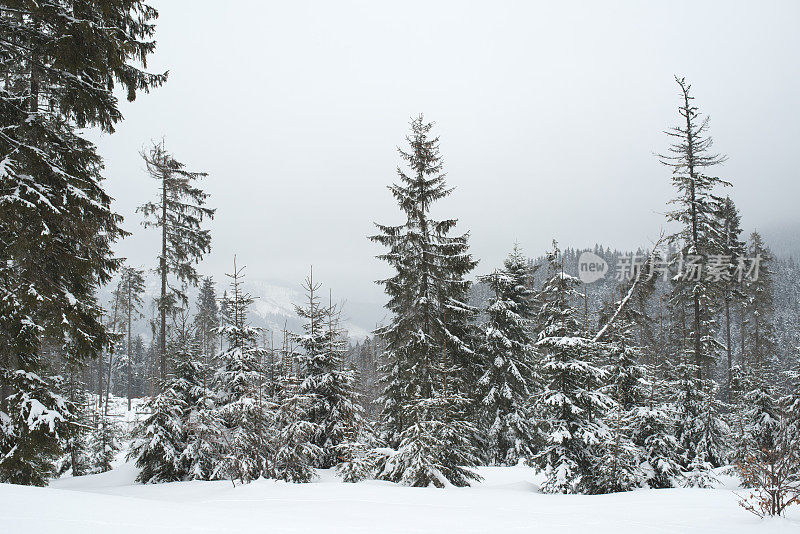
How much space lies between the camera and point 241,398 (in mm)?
16328

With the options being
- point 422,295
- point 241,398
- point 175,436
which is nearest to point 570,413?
point 422,295

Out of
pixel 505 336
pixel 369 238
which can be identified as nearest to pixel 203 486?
pixel 369 238

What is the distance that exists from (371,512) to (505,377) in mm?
14762

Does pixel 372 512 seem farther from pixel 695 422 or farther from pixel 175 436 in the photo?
pixel 695 422

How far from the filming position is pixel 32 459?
8.22m

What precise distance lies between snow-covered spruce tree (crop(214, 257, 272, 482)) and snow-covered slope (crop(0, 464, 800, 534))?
2191 millimetres

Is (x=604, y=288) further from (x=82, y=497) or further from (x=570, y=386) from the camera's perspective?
(x=82, y=497)

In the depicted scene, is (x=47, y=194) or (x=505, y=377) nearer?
(x=47, y=194)

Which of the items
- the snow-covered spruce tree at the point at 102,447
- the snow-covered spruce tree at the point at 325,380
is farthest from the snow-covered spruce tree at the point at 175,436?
the snow-covered spruce tree at the point at 102,447

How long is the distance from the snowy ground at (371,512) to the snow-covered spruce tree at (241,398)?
213 centimetres

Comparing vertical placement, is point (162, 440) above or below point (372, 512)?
below

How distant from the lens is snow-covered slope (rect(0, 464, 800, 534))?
529 cm

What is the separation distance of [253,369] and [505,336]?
11.8 meters

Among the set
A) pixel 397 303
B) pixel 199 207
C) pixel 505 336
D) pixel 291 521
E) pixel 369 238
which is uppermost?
pixel 199 207
